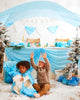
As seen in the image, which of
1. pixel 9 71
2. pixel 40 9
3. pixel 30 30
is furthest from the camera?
pixel 30 30

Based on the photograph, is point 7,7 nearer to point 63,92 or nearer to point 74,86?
point 63,92

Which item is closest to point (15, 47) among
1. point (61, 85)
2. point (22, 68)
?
point (22, 68)

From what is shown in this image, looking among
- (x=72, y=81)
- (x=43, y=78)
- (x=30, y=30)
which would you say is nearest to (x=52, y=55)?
(x=72, y=81)

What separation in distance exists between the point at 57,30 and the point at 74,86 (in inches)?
162

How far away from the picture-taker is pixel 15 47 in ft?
10.4

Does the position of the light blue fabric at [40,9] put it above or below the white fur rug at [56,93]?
above

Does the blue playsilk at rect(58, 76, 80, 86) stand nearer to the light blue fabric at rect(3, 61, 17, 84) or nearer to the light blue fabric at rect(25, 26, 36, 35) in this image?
the light blue fabric at rect(3, 61, 17, 84)

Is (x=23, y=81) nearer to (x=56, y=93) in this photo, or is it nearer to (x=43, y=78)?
(x=43, y=78)

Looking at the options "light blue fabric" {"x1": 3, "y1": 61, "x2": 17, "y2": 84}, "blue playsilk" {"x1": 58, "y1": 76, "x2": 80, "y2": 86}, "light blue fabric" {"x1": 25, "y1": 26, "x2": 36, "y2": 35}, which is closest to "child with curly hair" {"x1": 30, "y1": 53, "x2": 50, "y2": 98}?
"blue playsilk" {"x1": 58, "y1": 76, "x2": 80, "y2": 86}

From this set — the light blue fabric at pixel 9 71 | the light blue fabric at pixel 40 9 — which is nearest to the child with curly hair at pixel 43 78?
the light blue fabric at pixel 9 71

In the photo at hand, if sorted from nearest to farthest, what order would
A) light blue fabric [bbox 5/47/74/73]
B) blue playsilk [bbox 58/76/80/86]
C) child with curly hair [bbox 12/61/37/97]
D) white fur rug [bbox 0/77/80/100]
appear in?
white fur rug [bbox 0/77/80/100] < child with curly hair [bbox 12/61/37/97] < blue playsilk [bbox 58/76/80/86] < light blue fabric [bbox 5/47/74/73]

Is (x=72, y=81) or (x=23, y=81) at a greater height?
(x=23, y=81)

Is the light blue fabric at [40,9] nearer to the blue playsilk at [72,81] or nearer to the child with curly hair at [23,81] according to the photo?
the child with curly hair at [23,81]

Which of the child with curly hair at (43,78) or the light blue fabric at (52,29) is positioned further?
the light blue fabric at (52,29)
